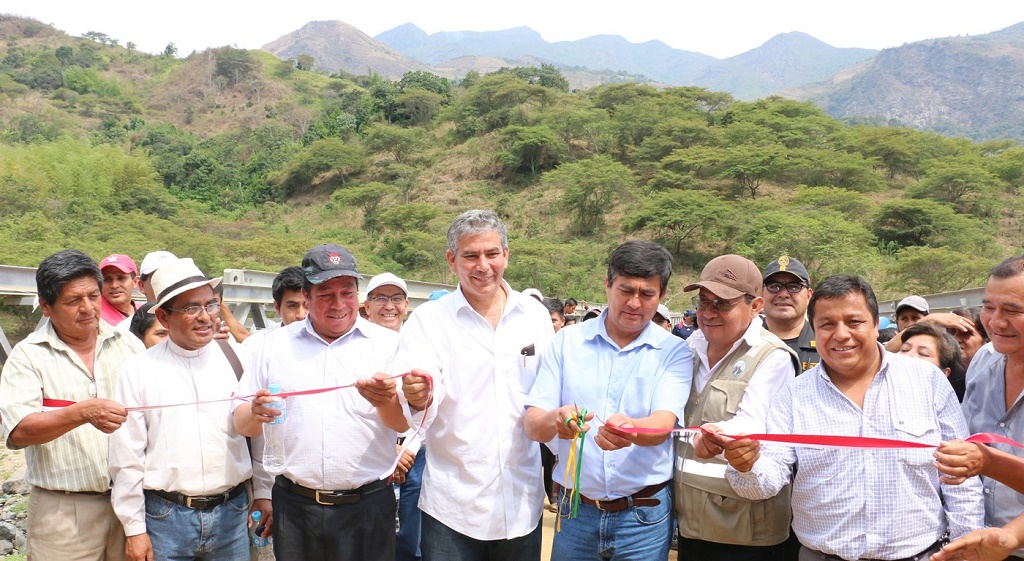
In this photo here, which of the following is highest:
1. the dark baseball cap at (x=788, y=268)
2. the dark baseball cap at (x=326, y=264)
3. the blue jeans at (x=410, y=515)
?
the dark baseball cap at (x=326, y=264)

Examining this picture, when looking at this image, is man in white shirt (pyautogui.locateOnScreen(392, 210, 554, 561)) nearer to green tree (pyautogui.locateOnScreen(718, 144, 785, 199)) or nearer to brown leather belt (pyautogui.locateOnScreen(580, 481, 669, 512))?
brown leather belt (pyautogui.locateOnScreen(580, 481, 669, 512))

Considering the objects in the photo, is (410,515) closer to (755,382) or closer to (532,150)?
(755,382)

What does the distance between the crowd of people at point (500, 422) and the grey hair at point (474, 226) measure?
0.04 ft

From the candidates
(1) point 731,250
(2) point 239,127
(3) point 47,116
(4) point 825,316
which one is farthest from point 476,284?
(2) point 239,127

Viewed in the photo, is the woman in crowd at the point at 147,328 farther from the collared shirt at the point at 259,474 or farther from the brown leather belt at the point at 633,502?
the brown leather belt at the point at 633,502

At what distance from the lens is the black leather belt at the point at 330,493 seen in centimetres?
309

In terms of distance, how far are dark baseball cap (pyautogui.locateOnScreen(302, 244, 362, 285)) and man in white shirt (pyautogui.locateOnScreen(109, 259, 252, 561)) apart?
1.70 ft

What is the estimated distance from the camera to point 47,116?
62.2m

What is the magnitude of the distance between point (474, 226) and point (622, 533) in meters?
1.36

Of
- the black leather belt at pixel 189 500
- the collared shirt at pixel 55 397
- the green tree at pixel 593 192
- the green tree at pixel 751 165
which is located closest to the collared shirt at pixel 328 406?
the black leather belt at pixel 189 500

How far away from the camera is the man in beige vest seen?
2.84 metres

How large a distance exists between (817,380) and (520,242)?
34886mm

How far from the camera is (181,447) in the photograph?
3162mm

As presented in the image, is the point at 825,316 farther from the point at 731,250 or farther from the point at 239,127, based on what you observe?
the point at 239,127
